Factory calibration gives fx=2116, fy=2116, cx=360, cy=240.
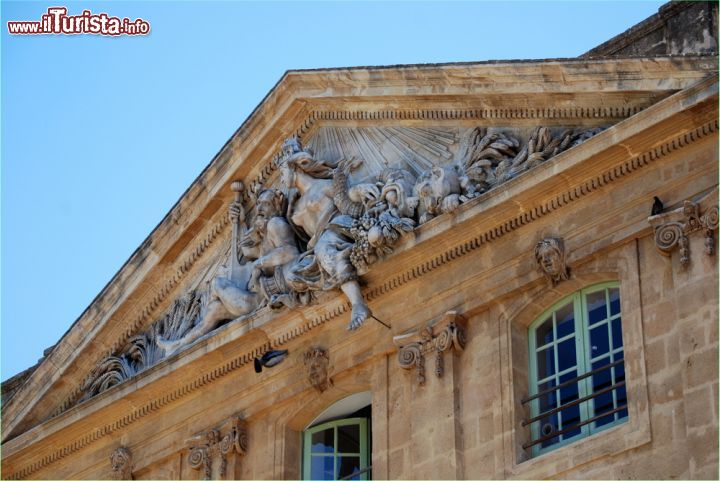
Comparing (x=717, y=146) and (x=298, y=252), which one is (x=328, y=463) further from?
(x=717, y=146)

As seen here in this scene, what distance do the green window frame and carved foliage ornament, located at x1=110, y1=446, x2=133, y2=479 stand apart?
257cm

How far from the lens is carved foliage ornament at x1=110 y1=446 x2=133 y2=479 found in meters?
24.6

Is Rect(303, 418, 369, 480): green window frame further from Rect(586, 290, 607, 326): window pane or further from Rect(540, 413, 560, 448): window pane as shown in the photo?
Rect(586, 290, 607, 326): window pane

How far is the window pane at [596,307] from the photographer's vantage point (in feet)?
67.8

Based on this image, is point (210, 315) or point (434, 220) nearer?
point (434, 220)

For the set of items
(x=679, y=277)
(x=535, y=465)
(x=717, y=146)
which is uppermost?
(x=717, y=146)

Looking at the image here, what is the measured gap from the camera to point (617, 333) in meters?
20.4

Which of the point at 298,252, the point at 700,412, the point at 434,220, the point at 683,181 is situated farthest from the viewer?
the point at 298,252

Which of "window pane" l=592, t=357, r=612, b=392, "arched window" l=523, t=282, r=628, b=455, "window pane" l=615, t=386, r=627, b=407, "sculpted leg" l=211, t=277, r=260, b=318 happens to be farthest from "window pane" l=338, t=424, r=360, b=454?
"window pane" l=615, t=386, r=627, b=407

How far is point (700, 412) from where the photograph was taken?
18.8 m

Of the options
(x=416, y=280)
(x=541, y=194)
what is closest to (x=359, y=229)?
(x=416, y=280)

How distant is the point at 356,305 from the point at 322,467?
200cm

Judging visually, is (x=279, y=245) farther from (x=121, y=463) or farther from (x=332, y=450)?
(x=121, y=463)

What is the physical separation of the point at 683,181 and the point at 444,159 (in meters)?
3.22
